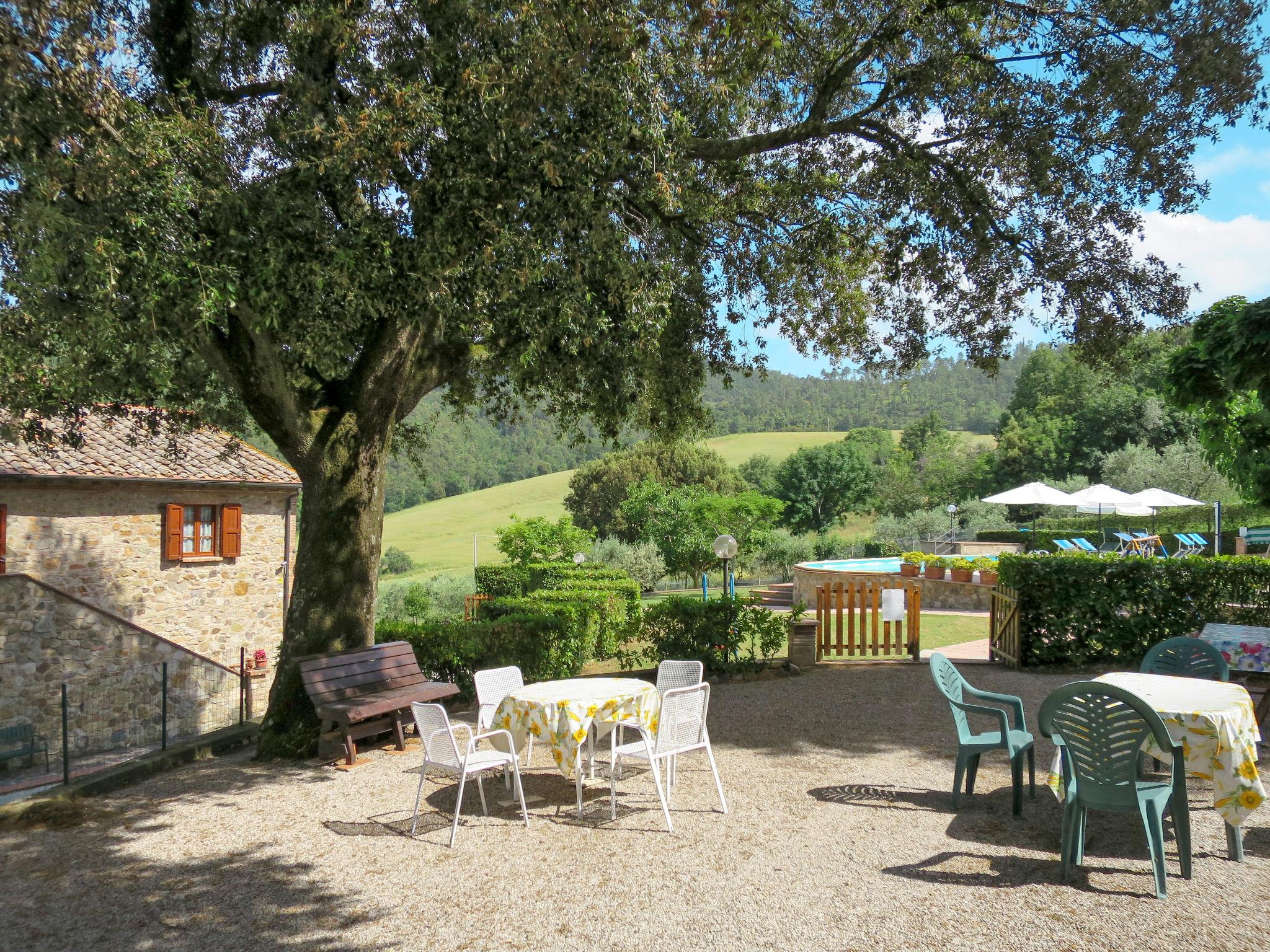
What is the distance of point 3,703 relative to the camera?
12.8 metres

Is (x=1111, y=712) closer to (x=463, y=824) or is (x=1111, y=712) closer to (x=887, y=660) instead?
(x=463, y=824)

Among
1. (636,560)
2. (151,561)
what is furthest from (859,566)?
(151,561)

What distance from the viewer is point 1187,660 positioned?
6.54m

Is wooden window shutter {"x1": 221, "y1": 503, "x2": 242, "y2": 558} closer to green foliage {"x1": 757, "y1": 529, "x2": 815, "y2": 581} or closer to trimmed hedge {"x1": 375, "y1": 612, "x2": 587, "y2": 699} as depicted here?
trimmed hedge {"x1": 375, "y1": 612, "x2": 587, "y2": 699}

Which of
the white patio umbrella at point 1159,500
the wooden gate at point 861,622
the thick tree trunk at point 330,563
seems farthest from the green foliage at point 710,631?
the white patio umbrella at point 1159,500

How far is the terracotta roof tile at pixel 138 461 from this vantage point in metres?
13.6

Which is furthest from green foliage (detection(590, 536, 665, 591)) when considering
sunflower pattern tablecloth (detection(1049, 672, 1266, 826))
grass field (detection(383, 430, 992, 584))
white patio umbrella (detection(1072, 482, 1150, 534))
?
sunflower pattern tablecloth (detection(1049, 672, 1266, 826))

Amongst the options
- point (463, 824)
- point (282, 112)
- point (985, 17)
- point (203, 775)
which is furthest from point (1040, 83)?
point (203, 775)

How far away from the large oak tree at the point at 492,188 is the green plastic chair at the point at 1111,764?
4.09 m

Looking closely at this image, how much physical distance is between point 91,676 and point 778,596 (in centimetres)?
1947

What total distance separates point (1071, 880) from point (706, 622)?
6.61 metres

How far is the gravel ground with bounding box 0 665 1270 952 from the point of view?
3.99 m

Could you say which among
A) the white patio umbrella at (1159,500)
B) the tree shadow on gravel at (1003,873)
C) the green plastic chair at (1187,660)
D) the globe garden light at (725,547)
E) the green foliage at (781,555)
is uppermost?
the white patio umbrella at (1159,500)

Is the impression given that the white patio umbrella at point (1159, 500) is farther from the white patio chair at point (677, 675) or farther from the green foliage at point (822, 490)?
the green foliage at point (822, 490)
